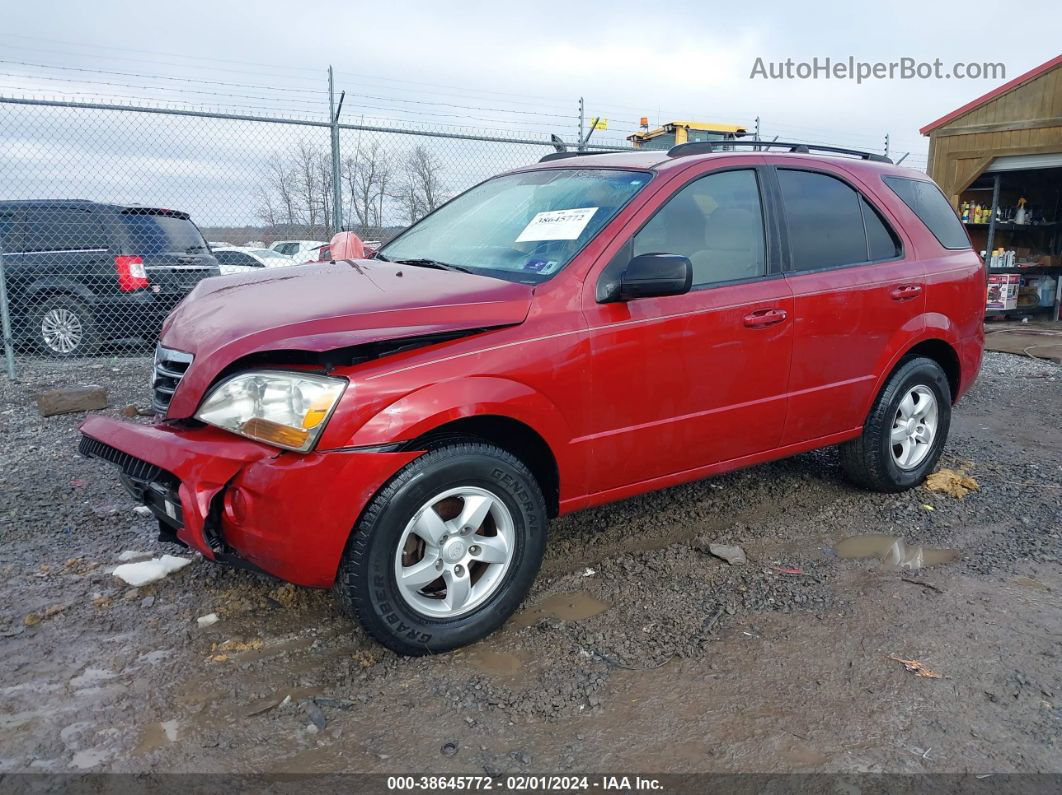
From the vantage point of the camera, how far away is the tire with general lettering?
104 inches

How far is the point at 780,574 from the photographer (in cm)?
353

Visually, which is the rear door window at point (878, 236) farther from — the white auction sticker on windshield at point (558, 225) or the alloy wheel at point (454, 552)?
the alloy wheel at point (454, 552)

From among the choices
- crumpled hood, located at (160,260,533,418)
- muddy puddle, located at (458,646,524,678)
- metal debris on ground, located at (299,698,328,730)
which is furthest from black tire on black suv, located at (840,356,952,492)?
metal debris on ground, located at (299,698,328,730)

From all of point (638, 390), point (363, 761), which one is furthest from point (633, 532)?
point (363, 761)

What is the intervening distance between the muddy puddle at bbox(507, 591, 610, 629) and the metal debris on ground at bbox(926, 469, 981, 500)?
2524 millimetres

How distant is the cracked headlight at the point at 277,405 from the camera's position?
2.54 meters

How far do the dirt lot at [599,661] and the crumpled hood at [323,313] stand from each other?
37.5 inches

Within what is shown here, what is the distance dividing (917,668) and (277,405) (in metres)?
2.39

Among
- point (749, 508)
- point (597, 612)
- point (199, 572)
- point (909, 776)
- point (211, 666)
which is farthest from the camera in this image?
point (749, 508)

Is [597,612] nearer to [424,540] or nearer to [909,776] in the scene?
[424,540]

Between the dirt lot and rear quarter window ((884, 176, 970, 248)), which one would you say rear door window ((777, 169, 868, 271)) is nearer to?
rear quarter window ((884, 176, 970, 248))

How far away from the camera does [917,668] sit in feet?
9.10

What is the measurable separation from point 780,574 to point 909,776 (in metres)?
1.32

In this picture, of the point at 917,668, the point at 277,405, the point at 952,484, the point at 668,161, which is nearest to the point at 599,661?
the point at 917,668
